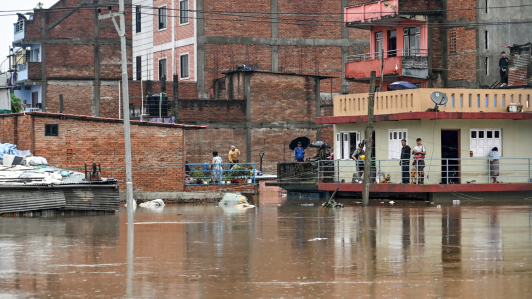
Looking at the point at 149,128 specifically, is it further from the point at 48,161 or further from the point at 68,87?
the point at 68,87

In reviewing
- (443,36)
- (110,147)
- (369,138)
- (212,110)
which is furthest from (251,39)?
(369,138)

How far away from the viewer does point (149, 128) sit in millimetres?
31859

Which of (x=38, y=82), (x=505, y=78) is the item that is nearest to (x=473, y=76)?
(x=505, y=78)

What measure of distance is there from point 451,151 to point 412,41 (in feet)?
38.2

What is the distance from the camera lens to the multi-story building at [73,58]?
171 feet

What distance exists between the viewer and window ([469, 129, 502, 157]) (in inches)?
1265

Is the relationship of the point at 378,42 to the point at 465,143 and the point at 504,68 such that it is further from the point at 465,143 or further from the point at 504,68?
the point at 465,143

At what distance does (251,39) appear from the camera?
51.3m

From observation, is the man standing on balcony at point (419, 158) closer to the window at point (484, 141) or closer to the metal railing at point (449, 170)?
the metal railing at point (449, 170)

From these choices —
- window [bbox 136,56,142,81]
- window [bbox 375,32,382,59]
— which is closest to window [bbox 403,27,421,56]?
window [bbox 375,32,382,59]

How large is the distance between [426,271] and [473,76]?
2942 centimetres

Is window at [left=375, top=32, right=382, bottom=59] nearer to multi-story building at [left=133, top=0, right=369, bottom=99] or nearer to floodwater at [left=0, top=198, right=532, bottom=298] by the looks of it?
multi-story building at [left=133, top=0, right=369, bottom=99]

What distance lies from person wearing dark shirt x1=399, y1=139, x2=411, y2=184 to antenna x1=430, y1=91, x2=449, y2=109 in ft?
6.40

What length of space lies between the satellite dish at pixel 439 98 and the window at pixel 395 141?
2276 millimetres
